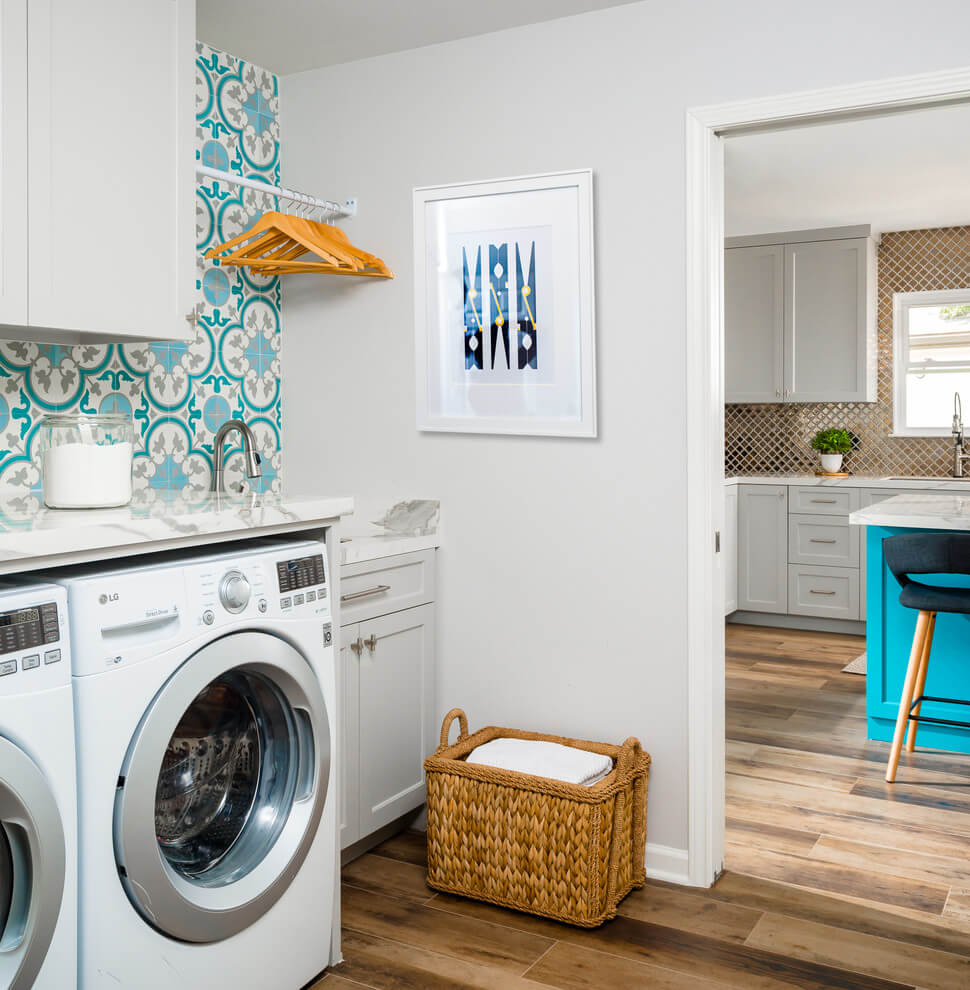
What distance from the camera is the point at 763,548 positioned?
6035 mm

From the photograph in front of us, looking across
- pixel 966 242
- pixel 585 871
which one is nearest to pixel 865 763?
pixel 585 871

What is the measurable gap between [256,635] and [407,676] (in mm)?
Result: 1017

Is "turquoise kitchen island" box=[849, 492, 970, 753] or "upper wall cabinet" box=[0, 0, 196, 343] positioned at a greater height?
→ "upper wall cabinet" box=[0, 0, 196, 343]

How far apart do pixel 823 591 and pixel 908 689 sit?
2418 mm

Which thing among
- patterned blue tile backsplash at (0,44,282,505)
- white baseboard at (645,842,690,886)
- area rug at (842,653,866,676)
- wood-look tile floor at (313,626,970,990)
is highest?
patterned blue tile backsplash at (0,44,282,505)

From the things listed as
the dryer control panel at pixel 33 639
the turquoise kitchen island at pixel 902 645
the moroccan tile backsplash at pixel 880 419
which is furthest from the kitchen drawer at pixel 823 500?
the dryer control panel at pixel 33 639

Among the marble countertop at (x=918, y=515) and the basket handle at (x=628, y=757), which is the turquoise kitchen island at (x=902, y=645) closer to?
the marble countertop at (x=918, y=515)

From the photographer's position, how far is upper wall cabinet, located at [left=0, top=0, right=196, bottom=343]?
1.91 metres

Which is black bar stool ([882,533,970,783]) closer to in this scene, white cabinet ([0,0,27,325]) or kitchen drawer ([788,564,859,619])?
kitchen drawer ([788,564,859,619])

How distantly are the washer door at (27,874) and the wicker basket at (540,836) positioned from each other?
1164 mm

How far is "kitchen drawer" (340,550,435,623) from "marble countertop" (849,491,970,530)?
1772 mm

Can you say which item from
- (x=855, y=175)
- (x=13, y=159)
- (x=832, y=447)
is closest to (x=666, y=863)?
(x=13, y=159)

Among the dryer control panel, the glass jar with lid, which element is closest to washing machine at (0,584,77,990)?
the dryer control panel

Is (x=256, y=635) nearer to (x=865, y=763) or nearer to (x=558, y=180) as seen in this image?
(x=558, y=180)
